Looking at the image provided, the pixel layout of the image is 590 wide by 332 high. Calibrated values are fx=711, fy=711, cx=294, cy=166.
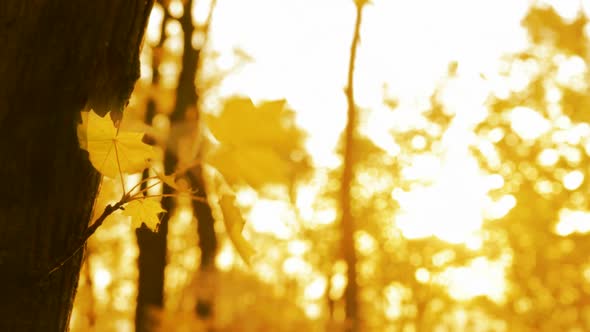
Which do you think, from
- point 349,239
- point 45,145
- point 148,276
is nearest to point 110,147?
point 45,145

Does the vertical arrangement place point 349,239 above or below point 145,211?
above

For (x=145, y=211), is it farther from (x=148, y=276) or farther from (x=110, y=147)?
(x=148, y=276)

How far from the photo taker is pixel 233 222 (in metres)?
0.76

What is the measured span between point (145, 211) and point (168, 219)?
18.6ft

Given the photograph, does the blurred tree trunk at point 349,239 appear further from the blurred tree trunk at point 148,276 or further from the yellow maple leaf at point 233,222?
the yellow maple leaf at point 233,222

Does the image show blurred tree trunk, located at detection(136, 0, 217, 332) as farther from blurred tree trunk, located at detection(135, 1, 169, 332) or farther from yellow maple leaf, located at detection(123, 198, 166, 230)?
yellow maple leaf, located at detection(123, 198, 166, 230)

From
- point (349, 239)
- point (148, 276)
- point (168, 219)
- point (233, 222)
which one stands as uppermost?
point (349, 239)

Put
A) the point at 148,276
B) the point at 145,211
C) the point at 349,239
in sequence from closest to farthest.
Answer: the point at 145,211
the point at 148,276
the point at 349,239

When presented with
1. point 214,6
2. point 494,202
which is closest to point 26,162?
point 214,6

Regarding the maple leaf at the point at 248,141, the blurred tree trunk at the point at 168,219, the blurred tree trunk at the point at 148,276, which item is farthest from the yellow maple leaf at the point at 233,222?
the blurred tree trunk at the point at 148,276

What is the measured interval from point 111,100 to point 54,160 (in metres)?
0.10

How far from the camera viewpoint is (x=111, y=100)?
818mm

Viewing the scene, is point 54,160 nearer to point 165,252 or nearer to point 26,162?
point 26,162

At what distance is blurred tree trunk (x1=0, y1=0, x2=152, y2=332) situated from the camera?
2.44 feet
